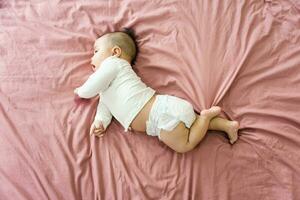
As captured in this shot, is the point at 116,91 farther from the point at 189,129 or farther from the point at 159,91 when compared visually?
the point at 189,129

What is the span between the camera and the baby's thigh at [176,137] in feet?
3.73

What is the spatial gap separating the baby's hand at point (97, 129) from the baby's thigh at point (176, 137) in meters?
0.19

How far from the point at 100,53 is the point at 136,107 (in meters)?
0.24

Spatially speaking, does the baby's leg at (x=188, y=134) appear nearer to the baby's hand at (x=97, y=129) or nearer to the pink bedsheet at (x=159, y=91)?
the pink bedsheet at (x=159, y=91)

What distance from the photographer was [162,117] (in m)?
1.16

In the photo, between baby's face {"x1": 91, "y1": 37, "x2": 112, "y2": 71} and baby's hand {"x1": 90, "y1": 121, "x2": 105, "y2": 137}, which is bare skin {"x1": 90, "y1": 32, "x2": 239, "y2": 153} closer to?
baby's hand {"x1": 90, "y1": 121, "x2": 105, "y2": 137}

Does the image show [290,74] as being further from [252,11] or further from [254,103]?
[252,11]

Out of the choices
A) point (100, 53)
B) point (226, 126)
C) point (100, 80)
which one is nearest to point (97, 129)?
point (100, 80)

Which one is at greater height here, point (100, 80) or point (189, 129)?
point (100, 80)

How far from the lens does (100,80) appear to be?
3.94ft

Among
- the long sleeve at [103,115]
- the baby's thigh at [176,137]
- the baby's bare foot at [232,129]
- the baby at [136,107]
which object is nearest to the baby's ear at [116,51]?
the baby at [136,107]

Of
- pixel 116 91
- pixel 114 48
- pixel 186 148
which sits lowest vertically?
A: pixel 186 148

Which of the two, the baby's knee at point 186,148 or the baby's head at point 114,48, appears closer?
the baby's knee at point 186,148

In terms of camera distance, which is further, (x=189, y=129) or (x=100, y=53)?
(x=100, y=53)
